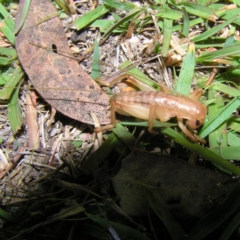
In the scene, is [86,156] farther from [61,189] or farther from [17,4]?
[17,4]

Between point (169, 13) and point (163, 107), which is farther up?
point (169, 13)

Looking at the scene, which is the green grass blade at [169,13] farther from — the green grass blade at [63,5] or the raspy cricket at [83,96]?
the green grass blade at [63,5]

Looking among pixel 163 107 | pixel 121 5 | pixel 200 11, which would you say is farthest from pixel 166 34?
pixel 163 107

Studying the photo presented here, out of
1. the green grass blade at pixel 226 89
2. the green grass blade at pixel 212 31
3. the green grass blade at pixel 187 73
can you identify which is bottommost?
the green grass blade at pixel 226 89

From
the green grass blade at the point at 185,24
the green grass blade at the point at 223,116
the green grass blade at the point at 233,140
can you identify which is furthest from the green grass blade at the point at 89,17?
the green grass blade at the point at 233,140

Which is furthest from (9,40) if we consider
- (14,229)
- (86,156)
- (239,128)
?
(239,128)

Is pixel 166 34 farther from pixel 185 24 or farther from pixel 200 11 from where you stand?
pixel 200 11

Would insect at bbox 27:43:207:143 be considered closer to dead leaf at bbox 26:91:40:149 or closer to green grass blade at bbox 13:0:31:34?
green grass blade at bbox 13:0:31:34
